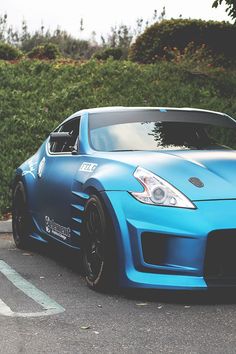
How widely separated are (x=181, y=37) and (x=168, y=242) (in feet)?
47.3

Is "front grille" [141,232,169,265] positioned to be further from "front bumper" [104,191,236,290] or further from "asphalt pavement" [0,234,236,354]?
"asphalt pavement" [0,234,236,354]

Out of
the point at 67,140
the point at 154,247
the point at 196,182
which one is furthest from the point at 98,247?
the point at 67,140

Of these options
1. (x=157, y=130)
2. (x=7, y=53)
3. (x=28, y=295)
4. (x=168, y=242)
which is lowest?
(x=28, y=295)

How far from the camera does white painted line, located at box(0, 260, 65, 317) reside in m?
5.02

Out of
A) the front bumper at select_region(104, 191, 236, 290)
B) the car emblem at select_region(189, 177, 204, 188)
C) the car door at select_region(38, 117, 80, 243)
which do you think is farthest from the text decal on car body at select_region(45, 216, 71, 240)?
the car emblem at select_region(189, 177, 204, 188)

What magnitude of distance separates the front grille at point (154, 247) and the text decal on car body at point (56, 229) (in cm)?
115

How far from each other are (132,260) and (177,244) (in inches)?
13.1

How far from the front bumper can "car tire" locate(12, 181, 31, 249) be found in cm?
245

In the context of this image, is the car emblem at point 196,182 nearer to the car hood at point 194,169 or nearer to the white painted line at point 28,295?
the car hood at point 194,169

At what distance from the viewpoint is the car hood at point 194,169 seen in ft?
17.5

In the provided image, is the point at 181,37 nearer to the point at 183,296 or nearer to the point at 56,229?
the point at 56,229

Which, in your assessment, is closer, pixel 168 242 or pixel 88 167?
pixel 168 242

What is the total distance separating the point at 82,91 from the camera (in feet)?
53.9

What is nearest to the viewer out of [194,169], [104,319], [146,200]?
[104,319]
